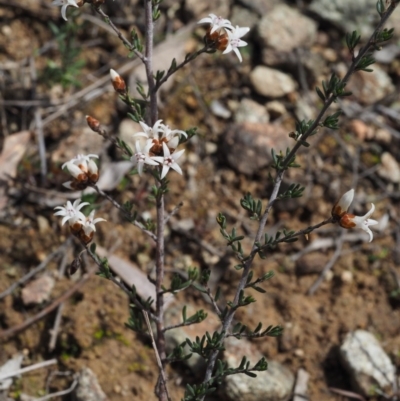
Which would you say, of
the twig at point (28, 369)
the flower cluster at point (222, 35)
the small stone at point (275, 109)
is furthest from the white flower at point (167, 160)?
the small stone at point (275, 109)

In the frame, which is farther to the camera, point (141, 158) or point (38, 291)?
point (38, 291)

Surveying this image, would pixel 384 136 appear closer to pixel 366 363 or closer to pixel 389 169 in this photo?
pixel 389 169

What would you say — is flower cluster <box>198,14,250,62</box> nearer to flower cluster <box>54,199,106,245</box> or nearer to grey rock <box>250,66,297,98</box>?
flower cluster <box>54,199,106,245</box>

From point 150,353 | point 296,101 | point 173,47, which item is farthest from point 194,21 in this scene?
point 150,353

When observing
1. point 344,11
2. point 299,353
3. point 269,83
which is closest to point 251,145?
point 269,83

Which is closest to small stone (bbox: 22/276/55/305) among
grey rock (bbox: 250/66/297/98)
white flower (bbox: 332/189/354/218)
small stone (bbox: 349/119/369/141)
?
white flower (bbox: 332/189/354/218)

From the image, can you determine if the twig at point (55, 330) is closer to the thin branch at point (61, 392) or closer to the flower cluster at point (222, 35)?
the thin branch at point (61, 392)
